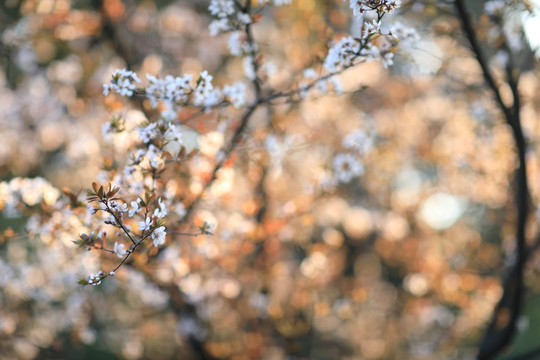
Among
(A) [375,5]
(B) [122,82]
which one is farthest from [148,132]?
(A) [375,5]

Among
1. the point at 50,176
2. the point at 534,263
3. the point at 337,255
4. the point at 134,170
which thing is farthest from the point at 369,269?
the point at 134,170

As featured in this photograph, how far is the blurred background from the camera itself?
11.3 feet

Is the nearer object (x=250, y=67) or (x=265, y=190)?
(x=250, y=67)

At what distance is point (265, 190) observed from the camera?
443 centimetres

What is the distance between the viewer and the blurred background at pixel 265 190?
11.3 feet

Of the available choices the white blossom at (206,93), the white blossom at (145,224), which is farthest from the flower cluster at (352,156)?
the white blossom at (145,224)

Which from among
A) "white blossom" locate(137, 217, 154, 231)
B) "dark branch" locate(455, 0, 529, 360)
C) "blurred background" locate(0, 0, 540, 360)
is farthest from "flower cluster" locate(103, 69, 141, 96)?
"dark branch" locate(455, 0, 529, 360)

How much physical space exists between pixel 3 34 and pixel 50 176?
247 cm

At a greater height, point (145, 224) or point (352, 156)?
point (352, 156)

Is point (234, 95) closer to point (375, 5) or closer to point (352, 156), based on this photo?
point (375, 5)

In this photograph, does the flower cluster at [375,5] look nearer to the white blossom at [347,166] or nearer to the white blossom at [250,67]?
the white blossom at [250,67]

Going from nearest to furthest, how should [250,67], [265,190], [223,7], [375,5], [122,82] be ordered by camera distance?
[375,5], [122,82], [223,7], [250,67], [265,190]

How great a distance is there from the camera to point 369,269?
8.01 metres

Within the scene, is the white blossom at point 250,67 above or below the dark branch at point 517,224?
above
